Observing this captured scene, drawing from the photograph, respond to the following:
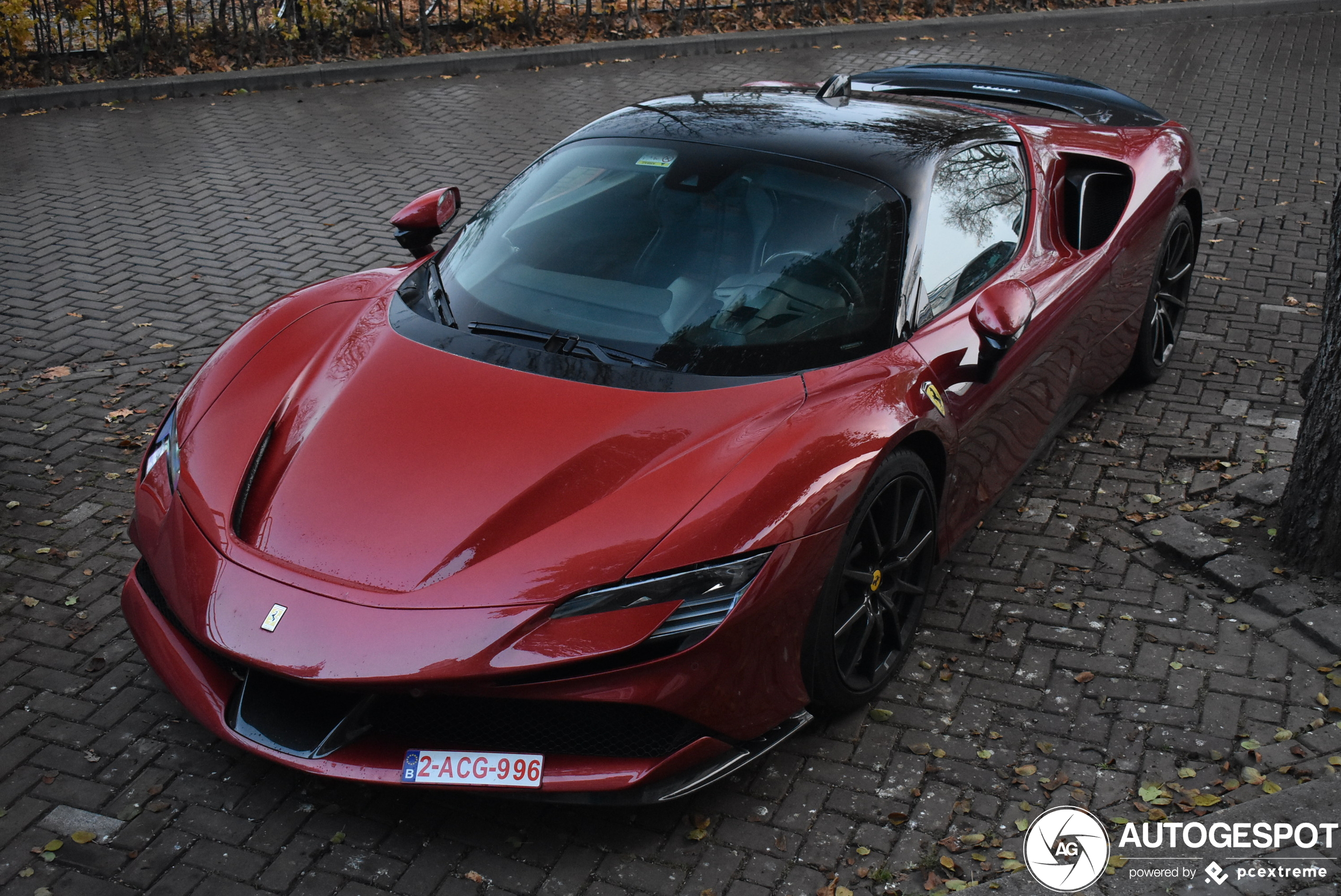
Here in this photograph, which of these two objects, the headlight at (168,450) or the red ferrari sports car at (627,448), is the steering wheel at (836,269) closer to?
the red ferrari sports car at (627,448)

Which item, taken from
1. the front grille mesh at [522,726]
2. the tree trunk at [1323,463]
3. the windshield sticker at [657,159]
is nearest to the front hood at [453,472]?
the front grille mesh at [522,726]

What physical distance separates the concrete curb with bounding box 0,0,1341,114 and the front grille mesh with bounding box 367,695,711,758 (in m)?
9.73

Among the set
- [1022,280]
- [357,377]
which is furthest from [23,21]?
[1022,280]

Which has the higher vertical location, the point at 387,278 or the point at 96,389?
the point at 387,278

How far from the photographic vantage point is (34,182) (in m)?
8.66

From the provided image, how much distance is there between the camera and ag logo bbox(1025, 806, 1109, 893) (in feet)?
9.82

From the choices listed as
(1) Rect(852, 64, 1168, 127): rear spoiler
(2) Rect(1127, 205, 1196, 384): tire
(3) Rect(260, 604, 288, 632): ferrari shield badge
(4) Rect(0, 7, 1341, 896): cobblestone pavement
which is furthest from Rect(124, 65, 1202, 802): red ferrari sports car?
(1) Rect(852, 64, 1168, 127): rear spoiler

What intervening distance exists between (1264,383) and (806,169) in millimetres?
3067

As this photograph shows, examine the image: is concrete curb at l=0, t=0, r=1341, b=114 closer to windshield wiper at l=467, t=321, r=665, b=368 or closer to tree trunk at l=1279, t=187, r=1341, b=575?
windshield wiper at l=467, t=321, r=665, b=368

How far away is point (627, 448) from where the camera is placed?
3.21 metres

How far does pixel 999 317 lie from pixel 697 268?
0.95 m

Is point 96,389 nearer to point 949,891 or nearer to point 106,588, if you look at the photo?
point 106,588

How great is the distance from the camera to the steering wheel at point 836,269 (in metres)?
3.71

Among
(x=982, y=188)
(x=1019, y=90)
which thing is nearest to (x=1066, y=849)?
(x=982, y=188)
